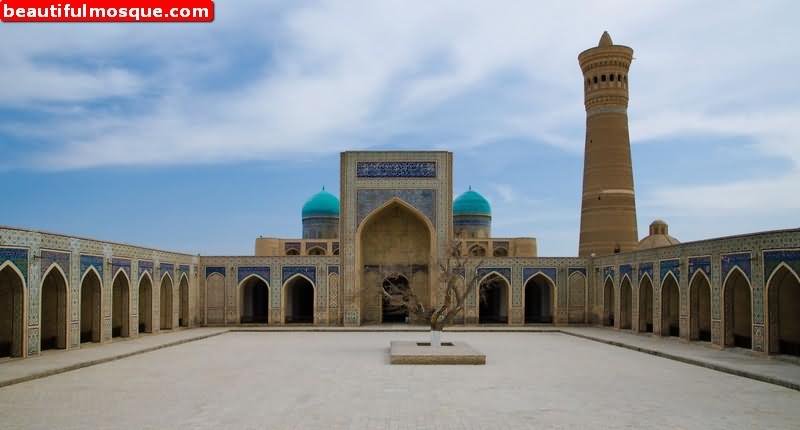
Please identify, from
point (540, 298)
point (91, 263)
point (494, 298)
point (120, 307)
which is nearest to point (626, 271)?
point (540, 298)

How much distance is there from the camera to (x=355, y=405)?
334 inches

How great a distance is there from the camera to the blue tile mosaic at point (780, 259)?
Answer: 12.5 metres

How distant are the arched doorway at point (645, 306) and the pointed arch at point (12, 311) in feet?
46.4

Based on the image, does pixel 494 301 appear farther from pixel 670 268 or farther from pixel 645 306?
pixel 670 268

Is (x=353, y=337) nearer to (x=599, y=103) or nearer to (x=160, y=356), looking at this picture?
(x=160, y=356)

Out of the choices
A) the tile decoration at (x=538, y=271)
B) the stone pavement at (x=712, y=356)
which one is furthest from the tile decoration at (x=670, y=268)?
the tile decoration at (x=538, y=271)

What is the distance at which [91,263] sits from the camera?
15.8 metres

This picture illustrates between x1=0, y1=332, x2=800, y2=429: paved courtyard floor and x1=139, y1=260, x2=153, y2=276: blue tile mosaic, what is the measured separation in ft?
15.4

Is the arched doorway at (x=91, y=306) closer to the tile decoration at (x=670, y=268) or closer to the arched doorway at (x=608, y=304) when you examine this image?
the tile decoration at (x=670, y=268)

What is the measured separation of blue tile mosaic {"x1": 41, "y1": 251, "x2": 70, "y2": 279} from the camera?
45.5 feet

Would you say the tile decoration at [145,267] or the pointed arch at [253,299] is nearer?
the tile decoration at [145,267]

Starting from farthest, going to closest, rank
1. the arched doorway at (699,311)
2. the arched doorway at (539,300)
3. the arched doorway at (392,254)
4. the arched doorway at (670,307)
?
the arched doorway at (539,300)
the arched doorway at (392,254)
the arched doorway at (670,307)
the arched doorway at (699,311)

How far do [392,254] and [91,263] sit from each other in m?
10.5

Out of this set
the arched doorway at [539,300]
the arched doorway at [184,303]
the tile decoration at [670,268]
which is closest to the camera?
the tile decoration at [670,268]
